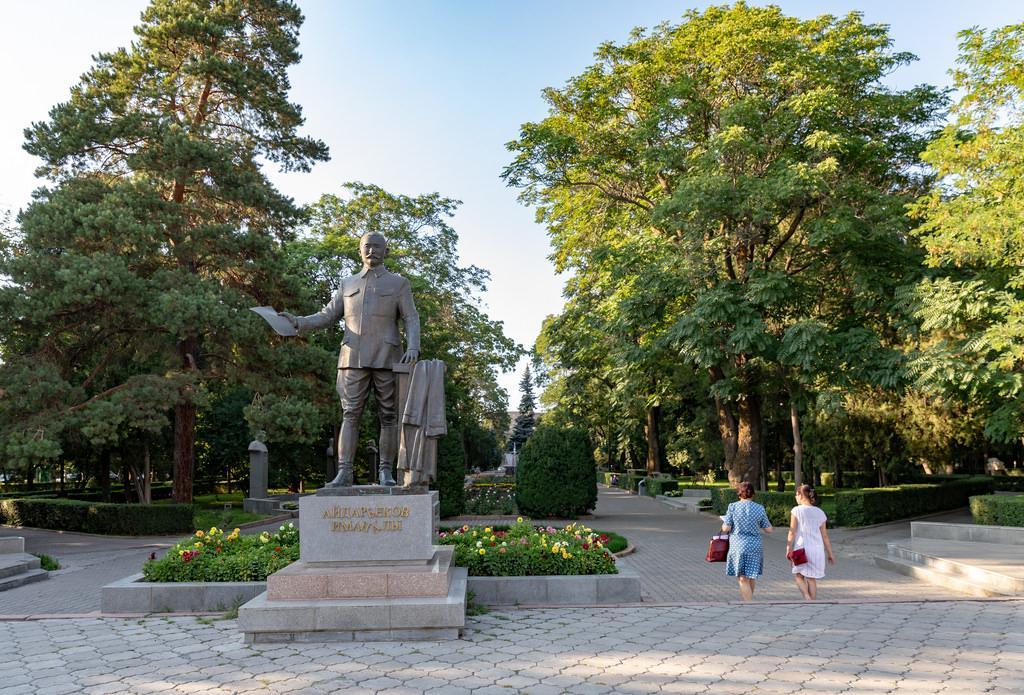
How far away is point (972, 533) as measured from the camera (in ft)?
55.0

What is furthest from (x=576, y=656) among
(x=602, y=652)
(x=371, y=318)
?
(x=371, y=318)

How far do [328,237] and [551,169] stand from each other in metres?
12.0

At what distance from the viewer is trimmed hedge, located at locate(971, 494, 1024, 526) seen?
683 inches

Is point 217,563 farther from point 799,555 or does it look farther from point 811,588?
point 811,588

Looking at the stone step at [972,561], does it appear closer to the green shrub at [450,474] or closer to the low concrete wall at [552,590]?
the low concrete wall at [552,590]

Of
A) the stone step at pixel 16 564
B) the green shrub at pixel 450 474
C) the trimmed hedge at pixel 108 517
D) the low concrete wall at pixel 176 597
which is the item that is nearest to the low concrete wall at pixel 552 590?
the low concrete wall at pixel 176 597

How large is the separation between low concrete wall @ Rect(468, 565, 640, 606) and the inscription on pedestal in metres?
1.62

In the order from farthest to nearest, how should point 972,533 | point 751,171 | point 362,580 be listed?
1. point 751,171
2. point 972,533
3. point 362,580

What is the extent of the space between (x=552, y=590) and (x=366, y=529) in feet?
9.25

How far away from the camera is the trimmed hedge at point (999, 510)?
56.9 feet

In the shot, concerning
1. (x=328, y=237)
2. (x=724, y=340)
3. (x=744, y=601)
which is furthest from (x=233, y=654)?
(x=328, y=237)

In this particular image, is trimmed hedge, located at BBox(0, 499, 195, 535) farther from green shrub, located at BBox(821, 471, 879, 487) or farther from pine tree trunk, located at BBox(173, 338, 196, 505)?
green shrub, located at BBox(821, 471, 879, 487)

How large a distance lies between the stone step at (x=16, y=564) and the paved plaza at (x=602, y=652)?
2.47m

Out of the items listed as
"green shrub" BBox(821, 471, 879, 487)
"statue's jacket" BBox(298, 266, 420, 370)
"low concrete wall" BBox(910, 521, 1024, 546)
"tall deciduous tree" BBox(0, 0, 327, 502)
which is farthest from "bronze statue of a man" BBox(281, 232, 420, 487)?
"green shrub" BBox(821, 471, 879, 487)
